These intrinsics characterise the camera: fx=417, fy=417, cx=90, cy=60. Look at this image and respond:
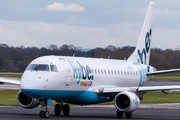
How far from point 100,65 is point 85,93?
3.42 meters

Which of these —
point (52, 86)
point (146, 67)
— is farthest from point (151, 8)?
point (52, 86)

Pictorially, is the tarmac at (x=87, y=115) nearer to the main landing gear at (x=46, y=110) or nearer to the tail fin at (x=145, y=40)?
the main landing gear at (x=46, y=110)

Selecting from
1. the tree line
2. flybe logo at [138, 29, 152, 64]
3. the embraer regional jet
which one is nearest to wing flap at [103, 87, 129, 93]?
the embraer regional jet

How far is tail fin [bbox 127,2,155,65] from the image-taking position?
123 feet

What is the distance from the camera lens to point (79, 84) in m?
26.7

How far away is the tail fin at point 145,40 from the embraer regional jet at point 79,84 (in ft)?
8.91

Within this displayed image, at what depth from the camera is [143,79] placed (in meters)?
35.5

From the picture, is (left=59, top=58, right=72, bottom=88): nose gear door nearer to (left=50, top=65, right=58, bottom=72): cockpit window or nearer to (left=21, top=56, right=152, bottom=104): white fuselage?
(left=21, top=56, right=152, bottom=104): white fuselage

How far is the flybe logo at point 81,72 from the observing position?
26.6m

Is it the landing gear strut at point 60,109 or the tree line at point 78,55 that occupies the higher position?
the tree line at point 78,55

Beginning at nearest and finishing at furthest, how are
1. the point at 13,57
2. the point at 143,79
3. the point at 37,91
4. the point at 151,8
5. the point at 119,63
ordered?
the point at 37,91
the point at 119,63
the point at 143,79
the point at 151,8
the point at 13,57

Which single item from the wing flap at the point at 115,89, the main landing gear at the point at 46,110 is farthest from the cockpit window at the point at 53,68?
the wing flap at the point at 115,89

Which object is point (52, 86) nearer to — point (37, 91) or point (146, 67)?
point (37, 91)

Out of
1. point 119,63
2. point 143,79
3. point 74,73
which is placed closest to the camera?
point 74,73
